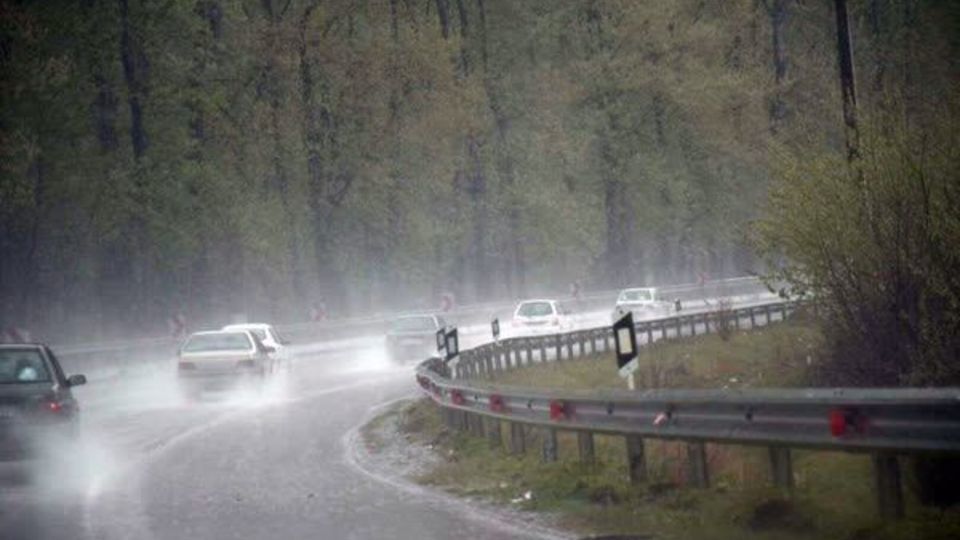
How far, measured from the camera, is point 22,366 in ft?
62.6

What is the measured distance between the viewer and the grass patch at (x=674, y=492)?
11.4 m

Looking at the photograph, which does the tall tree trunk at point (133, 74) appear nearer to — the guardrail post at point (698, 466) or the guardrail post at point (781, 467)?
the guardrail post at point (698, 466)

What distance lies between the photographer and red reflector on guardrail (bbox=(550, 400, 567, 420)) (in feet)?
51.6

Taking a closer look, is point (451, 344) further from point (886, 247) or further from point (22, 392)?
point (886, 247)

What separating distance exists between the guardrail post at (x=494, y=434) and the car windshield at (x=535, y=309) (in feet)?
108

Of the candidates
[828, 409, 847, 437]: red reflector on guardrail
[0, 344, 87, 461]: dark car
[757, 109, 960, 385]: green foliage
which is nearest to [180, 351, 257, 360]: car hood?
[0, 344, 87, 461]: dark car

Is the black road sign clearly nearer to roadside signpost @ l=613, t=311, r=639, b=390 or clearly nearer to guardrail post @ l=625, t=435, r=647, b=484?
roadside signpost @ l=613, t=311, r=639, b=390

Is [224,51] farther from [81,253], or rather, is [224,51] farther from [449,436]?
[449,436]

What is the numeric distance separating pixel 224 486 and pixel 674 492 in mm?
5692

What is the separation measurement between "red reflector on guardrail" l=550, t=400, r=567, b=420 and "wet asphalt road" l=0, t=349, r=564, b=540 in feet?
5.68

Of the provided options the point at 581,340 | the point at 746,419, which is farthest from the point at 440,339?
the point at 746,419

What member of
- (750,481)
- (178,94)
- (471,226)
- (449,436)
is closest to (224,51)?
(178,94)

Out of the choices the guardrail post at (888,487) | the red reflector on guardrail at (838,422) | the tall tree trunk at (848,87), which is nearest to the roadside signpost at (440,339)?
the tall tree trunk at (848,87)

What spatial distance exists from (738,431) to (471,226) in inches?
2354
